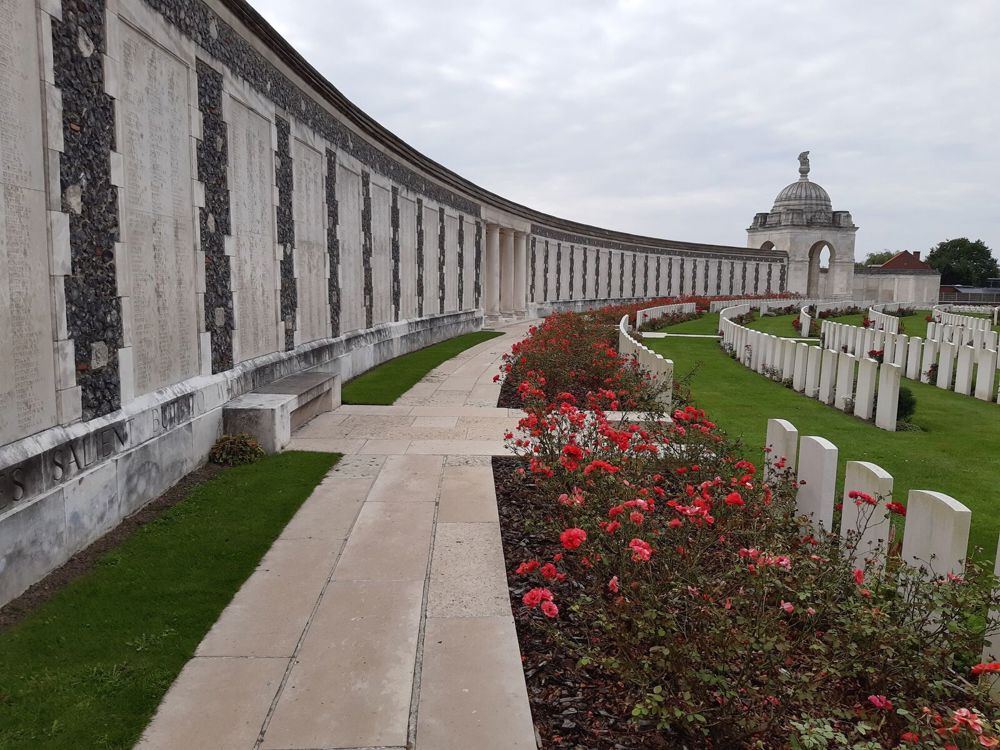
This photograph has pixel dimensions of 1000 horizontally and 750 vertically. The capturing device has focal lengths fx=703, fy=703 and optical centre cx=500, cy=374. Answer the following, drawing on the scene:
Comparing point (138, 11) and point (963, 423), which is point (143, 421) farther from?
point (963, 423)

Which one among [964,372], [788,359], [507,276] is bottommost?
[964,372]

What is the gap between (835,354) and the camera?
12117 millimetres

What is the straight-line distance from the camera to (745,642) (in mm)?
2912

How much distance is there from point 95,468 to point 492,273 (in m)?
25.3

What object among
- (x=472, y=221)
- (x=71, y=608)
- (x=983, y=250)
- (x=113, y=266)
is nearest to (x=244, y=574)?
(x=71, y=608)

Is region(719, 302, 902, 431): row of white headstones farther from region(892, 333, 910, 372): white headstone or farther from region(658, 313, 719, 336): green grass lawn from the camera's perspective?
region(658, 313, 719, 336): green grass lawn

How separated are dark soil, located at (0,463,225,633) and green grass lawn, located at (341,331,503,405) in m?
4.60

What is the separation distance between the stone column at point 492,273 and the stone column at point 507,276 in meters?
1.62

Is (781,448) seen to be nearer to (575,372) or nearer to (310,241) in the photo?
(575,372)

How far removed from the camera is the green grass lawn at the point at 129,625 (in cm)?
320

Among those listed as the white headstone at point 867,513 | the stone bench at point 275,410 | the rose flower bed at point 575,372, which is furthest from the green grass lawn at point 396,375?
the white headstone at point 867,513

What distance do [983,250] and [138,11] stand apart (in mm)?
116829

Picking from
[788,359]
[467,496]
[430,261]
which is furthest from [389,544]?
[430,261]

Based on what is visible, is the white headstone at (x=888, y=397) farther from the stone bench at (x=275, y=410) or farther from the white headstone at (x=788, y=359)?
the stone bench at (x=275, y=410)
